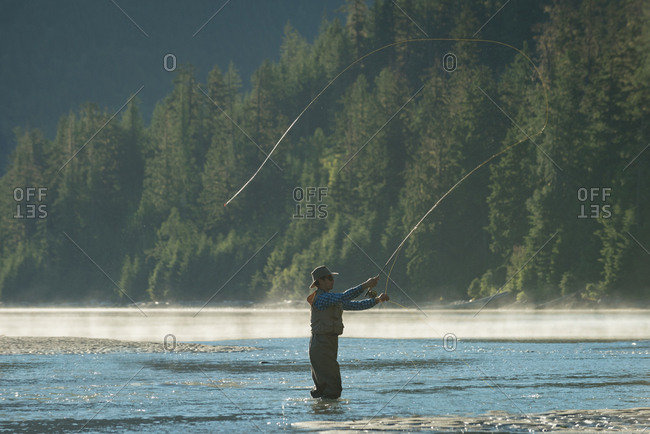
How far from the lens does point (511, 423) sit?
13.4m

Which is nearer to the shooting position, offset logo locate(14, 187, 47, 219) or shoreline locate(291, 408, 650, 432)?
shoreline locate(291, 408, 650, 432)

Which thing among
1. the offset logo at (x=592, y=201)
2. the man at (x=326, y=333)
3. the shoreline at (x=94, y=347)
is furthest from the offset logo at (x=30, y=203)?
the man at (x=326, y=333)

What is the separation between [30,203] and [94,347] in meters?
117

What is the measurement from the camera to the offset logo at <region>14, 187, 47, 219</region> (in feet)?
449

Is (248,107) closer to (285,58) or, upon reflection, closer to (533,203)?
(285,58)

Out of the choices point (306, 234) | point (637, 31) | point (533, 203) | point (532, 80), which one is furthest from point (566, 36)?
point (306, 234)

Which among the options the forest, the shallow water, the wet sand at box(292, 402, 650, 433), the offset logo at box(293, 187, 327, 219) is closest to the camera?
the wet sand at box(292, 402, 650, 433)

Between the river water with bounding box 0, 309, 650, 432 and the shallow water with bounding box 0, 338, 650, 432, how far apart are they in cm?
2

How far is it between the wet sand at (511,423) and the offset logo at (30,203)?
126 m

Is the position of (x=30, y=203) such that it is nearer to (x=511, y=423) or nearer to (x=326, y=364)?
(x=326, y=364)

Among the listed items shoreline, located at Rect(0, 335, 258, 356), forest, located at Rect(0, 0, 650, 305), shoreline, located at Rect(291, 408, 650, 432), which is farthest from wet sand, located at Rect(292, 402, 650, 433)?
forest, located at Rect(0, 0, 650, 305)

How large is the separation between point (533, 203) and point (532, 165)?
4.79m

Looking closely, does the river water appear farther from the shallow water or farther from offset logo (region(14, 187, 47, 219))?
offset logo (region(14, 187, 47, 219))

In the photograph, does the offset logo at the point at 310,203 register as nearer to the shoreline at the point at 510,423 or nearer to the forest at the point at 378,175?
the forest at the point at 378,175
